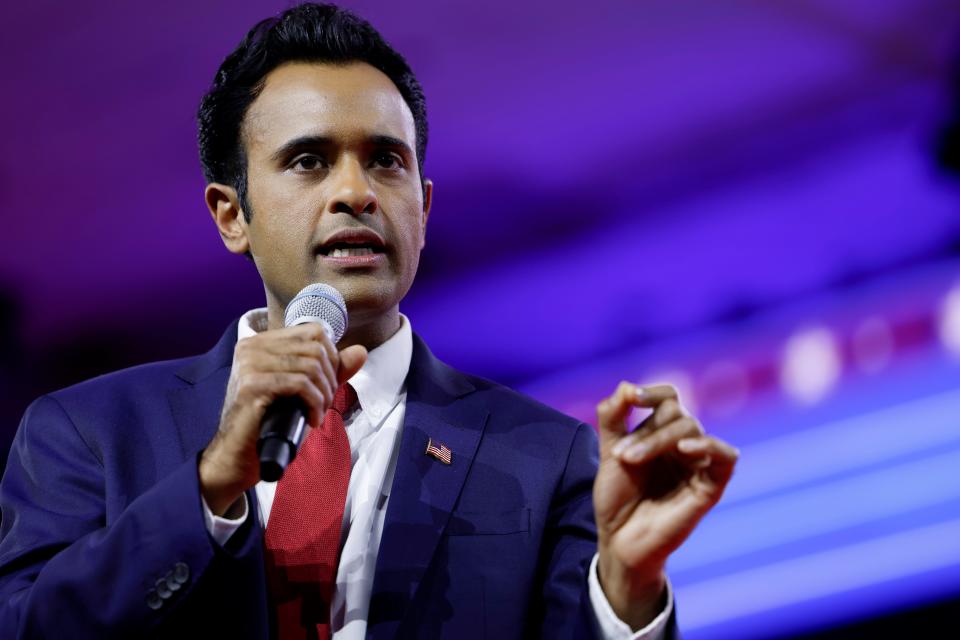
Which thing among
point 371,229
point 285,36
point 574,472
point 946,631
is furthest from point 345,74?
point 946,631

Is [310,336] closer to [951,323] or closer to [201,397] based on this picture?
[201,397]

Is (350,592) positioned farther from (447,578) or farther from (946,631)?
(946,631)

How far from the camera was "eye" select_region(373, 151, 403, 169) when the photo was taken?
79.0 inches

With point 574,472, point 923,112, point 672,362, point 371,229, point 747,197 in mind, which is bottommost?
point 574,472

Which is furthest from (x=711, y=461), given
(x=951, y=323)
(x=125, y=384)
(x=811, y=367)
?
(x=951, y=323)

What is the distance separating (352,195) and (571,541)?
622 millimetres

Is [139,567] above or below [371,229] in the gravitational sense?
below

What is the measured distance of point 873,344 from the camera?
8.88 feet

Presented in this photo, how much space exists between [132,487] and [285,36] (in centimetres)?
85

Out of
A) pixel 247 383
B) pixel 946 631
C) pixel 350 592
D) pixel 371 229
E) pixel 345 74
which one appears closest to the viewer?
pixel 247 383

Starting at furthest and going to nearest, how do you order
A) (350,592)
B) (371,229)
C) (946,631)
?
(946,631)
(371,229)
(350,592)

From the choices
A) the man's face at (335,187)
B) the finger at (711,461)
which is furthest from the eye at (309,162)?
the finger at (711,461)

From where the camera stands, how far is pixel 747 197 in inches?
111

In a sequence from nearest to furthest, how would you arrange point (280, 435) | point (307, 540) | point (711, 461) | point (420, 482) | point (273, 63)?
1. point (280, 435)
2. point (711, 461)
3. point (307, 540)
4. point (420, 482)
5. point (273, 63)
